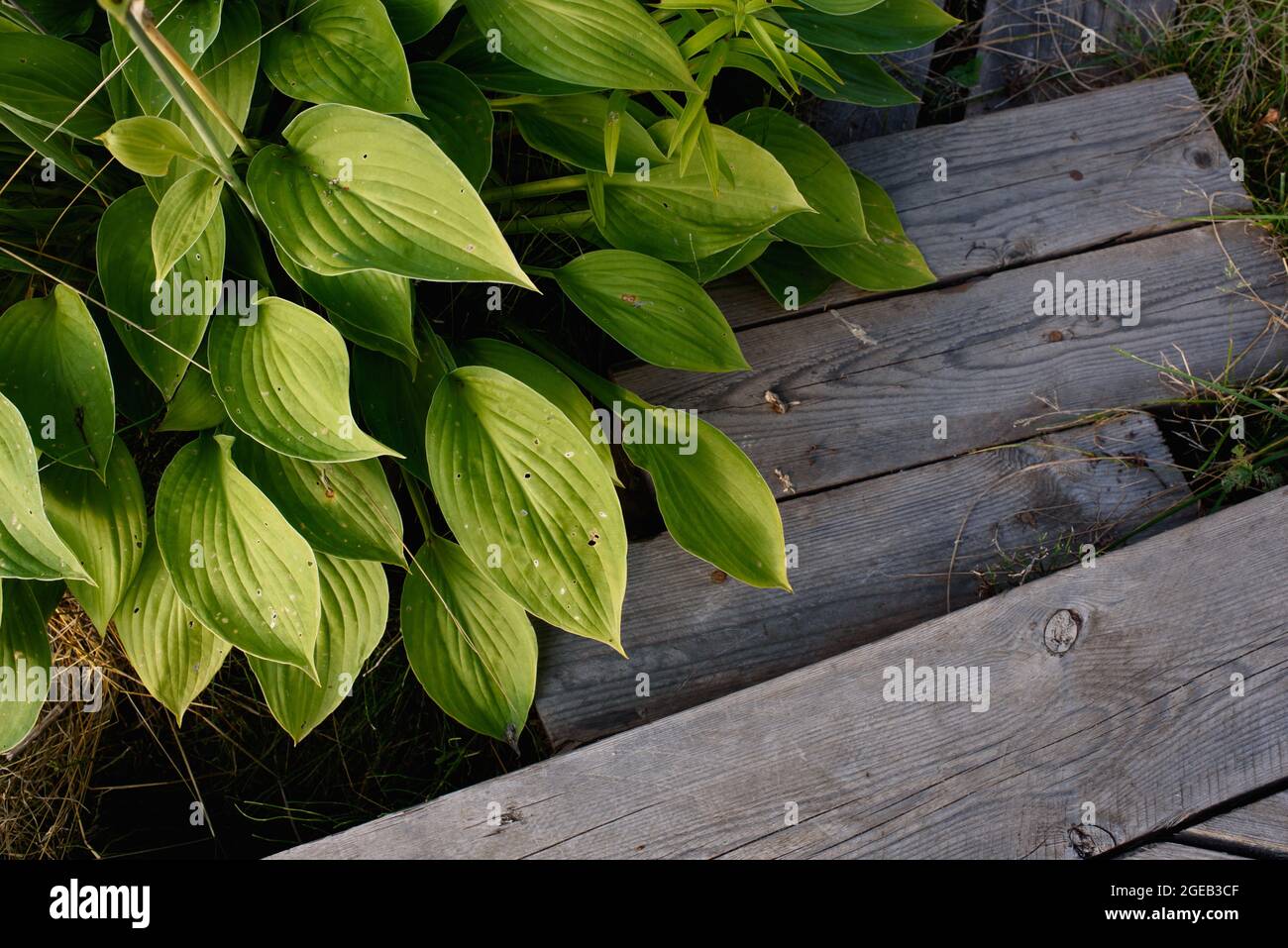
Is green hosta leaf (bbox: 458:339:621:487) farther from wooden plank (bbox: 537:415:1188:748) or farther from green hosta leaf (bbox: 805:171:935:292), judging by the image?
green hosta leaf (bbox: 805:171:935:292)

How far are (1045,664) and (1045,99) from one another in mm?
1199

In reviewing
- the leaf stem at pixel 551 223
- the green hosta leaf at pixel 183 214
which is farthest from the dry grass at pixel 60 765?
the leaf stem at pixel 551 223

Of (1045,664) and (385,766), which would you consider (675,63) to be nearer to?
(1045,664)

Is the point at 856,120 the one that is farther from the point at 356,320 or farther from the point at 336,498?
the point at 336,498

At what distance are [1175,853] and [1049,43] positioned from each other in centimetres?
151

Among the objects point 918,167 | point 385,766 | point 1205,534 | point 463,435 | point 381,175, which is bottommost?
point 385,766

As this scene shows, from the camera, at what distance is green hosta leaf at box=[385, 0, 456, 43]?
1.33m

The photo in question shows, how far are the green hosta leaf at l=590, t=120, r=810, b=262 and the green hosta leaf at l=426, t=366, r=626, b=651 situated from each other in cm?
37

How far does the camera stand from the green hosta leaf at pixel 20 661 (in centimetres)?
133

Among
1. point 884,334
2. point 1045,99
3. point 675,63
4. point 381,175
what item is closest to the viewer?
point 381,175

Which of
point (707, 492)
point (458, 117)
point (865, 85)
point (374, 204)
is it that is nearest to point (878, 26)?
point (865, 85)

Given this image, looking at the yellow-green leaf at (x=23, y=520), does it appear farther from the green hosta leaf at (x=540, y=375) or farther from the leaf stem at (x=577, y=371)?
the leaf stem at (x=577, y=371)
